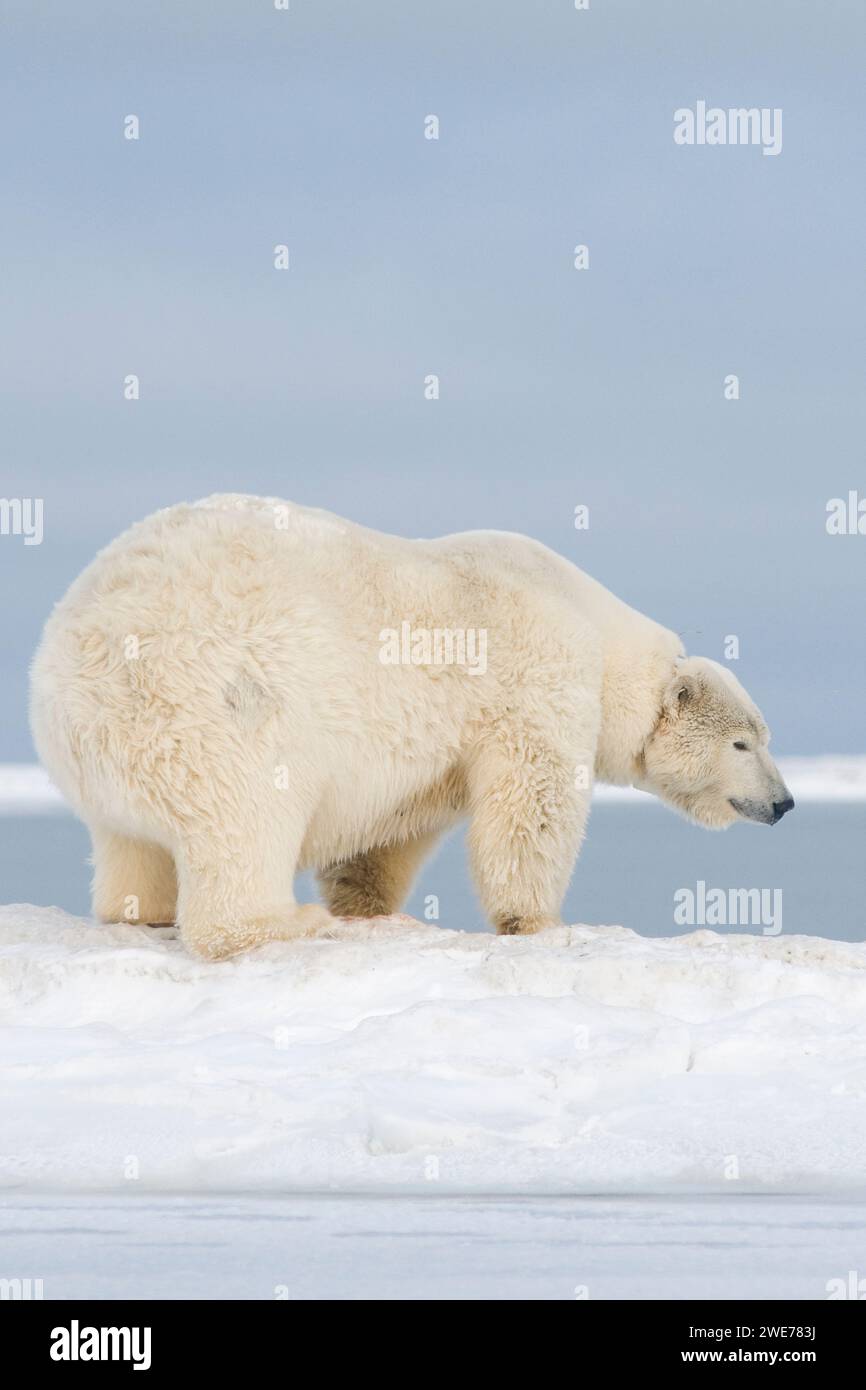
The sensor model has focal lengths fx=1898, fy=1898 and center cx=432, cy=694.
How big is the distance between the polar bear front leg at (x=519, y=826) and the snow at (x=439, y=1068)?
947 millimetres

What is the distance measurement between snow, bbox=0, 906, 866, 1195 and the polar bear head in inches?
76.7

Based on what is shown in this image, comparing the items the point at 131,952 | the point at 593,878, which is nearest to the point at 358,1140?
the point at 131,952

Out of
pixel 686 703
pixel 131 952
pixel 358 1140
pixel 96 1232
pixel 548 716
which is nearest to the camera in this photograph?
pixel 96 1232

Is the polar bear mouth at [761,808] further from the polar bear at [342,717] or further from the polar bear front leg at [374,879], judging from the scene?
the polar bear front leg at [374,879]

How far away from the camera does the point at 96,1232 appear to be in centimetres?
484

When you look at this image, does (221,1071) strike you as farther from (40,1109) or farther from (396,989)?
(396,989)

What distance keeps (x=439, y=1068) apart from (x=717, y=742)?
13.8ft

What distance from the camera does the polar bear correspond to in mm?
7938

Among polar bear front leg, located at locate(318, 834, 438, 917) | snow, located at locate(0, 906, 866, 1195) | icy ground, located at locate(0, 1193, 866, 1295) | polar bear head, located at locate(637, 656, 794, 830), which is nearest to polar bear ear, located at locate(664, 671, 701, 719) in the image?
polar bear head, located at locate(637, 656, 794, 830)

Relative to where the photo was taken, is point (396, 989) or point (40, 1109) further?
point (396, 989)

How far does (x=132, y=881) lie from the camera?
29.2 feet

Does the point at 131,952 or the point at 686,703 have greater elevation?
the point at 686,703

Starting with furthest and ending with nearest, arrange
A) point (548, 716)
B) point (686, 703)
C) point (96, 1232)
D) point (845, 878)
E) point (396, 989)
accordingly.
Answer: point (845, 878) < point (686, 703) < point (548, 716) < point (396, 989) < point (96, 1232)

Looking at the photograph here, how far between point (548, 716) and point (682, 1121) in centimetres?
356
